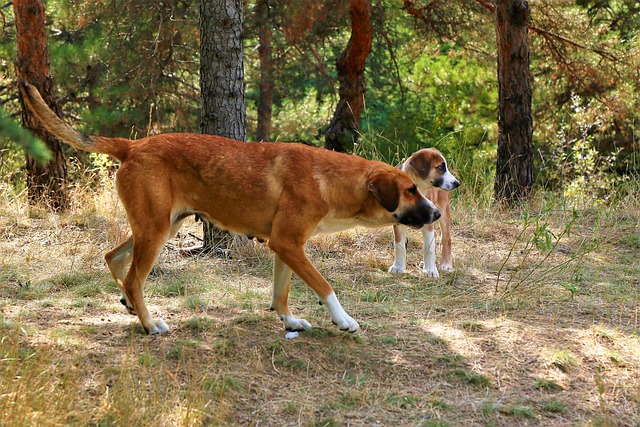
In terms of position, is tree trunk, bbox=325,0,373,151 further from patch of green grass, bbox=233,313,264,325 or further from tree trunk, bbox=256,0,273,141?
patch of green grass, bbox=233,313,264,325

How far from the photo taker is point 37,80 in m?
10.9

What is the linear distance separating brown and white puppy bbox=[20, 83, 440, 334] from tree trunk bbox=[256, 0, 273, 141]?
30.5ft

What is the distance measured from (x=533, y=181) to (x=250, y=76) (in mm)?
10588

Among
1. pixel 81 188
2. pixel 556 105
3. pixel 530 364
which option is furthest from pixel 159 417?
pixel 556 105

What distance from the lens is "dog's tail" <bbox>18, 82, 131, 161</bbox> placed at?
5.51 m

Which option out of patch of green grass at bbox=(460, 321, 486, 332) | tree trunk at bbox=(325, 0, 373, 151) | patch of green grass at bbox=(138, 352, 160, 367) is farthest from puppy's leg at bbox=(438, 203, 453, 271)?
tree trunk at bbox=(325, 0, 373, 151)

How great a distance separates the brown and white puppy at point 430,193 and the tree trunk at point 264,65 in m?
7.46

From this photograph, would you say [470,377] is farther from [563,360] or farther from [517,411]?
[563,360]

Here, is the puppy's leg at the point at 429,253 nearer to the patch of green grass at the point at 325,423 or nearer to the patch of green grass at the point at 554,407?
the patch of green grass at the point at 554,407

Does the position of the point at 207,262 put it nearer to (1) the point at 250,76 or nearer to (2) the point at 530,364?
(2) the point at 530,364

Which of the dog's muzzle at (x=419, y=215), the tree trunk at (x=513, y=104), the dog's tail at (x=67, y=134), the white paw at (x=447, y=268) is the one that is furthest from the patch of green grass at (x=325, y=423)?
the tree trunk at (x=513, y=104)

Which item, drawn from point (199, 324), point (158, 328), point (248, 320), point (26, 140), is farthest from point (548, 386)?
point (26, 140)

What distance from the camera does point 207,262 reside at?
27.1 ft

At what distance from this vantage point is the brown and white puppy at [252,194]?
559 cm
